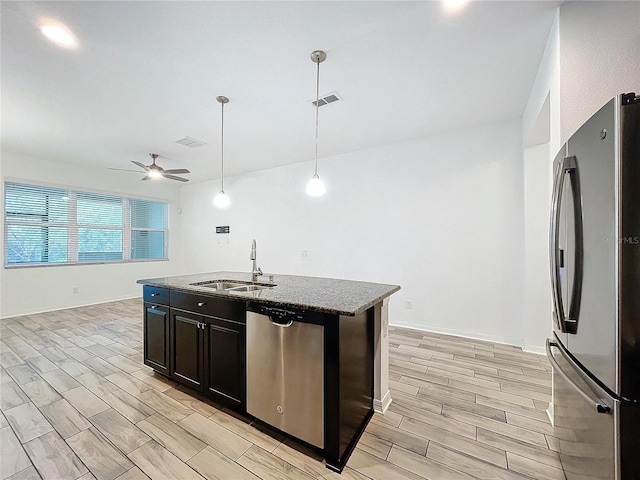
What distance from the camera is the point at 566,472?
1444 millimetres

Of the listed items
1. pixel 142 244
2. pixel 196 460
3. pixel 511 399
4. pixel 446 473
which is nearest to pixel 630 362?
pixel 446 473

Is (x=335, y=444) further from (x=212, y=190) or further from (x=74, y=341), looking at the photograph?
(x=212, y=190)

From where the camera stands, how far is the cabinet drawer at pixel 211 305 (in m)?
1.96

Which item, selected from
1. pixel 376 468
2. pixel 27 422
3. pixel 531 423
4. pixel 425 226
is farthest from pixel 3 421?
pixel 425 226

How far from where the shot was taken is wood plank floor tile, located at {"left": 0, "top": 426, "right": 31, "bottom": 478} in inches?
61.6

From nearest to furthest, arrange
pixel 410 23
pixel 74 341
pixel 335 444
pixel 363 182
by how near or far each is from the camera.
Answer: pixel 335 444 < pixel 410 23 < pixel 74 341 < pixel 363 182

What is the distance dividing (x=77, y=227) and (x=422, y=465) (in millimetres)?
7081

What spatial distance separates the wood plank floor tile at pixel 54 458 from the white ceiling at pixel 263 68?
112 inches

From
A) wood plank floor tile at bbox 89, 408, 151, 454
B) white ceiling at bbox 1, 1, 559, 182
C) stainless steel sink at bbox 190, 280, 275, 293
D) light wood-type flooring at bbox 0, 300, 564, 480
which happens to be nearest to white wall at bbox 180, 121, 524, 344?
white ceiling at bbox 1, 1, 559, 182

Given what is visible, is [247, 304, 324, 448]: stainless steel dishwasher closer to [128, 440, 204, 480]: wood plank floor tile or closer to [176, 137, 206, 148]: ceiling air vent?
[128, 440, 204, 480]: wood plank floor tile

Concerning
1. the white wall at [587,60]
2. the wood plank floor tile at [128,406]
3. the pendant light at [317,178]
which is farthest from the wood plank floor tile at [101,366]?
the white wall at [587,60]

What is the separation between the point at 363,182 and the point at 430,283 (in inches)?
75.2

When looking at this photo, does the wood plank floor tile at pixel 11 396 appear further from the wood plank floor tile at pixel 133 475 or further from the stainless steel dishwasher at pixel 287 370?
the stainless steel dishwasher at pixel 287 370

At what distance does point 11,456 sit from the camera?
5.44ft
